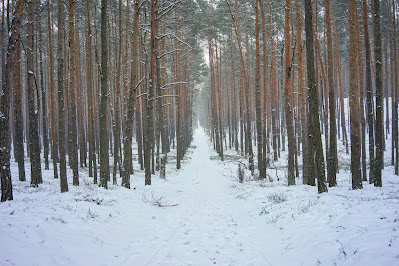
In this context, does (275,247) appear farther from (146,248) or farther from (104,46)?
(104,46)

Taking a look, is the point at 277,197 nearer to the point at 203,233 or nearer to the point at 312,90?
the point at 203,233

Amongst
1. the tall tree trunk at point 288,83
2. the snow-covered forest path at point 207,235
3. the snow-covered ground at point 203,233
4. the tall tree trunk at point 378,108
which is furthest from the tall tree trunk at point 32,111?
the tall tree trunk at point 378,108

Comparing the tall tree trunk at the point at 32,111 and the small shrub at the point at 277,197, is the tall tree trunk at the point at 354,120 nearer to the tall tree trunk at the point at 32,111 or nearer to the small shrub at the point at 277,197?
the small shrub at the point at 277,197

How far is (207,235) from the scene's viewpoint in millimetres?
5922

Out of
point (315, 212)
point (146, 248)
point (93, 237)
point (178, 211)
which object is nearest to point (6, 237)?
point (93, 237)

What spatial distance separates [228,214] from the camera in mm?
7738

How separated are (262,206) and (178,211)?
270cm

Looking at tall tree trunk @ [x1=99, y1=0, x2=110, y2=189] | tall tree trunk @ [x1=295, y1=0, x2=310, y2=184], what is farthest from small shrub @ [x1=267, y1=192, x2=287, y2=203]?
tall tree trunk @ [x1=99, y1=0, x2=110, y2=189]

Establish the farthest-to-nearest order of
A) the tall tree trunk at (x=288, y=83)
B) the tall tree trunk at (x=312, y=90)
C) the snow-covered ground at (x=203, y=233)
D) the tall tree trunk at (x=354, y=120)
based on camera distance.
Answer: the tall tree trunk at (x=288, y=83)
the tall tree trunk at (x=354, y=120)
the tall tree trunk at (x=312, y=90)
the snow-covered ground at (x=203, y=233)

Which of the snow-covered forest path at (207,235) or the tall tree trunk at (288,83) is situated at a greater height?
the tall tree trunk at (288,83)

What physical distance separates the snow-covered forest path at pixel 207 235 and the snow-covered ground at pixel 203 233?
0.07ft

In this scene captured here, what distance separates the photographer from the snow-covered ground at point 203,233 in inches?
158

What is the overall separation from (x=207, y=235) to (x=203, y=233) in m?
0.17

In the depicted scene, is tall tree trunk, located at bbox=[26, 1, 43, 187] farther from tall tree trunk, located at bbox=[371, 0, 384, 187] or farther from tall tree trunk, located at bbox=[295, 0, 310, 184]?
tall tree trunk, located at bbox=[371, 0, 384, 187]
